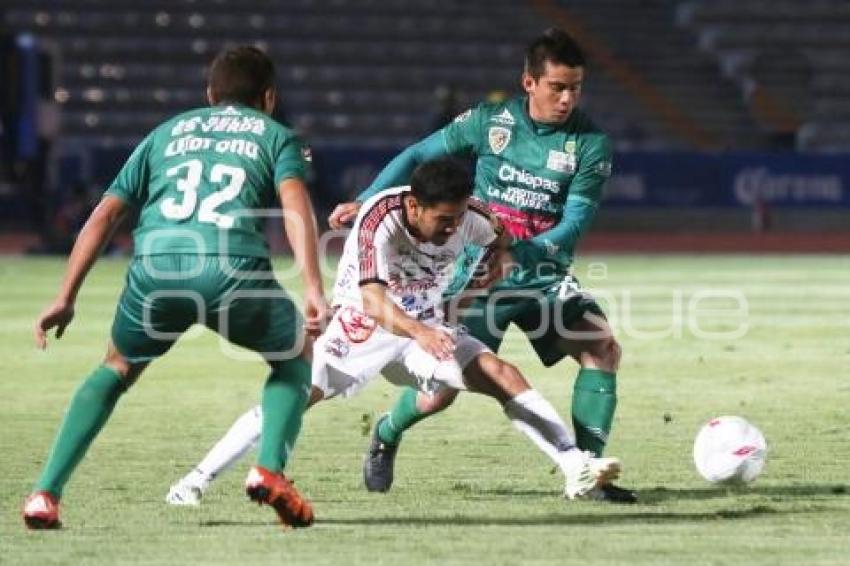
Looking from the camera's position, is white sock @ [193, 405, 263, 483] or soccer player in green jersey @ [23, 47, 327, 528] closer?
soccer player in green jersey @ [23, 47, 327, 528]

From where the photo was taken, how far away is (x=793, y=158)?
31.9 metres

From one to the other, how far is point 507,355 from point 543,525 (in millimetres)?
7175

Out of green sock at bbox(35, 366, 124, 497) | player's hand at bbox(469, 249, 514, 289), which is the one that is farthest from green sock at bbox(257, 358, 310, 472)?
player's hand at bbox(469, 249, 514, 289)

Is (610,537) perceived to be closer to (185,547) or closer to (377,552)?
(377,552)

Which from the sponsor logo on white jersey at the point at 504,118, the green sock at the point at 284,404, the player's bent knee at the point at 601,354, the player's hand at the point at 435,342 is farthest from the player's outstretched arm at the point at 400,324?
the sponsor logo on white jersey at the point at 504,118

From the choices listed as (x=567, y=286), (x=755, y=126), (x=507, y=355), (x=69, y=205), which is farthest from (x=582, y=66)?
(x=755, y=126)

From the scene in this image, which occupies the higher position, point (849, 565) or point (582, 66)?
point (582, 66)

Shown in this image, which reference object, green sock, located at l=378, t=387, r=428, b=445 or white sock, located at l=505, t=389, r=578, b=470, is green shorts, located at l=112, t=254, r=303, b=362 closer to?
white sock, located at l=505, t=389, r=578, b=470

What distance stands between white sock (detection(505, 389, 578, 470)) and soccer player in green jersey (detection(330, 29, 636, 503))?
637 millimetres

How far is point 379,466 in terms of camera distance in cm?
852

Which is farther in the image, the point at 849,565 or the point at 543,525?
the point at 543,525

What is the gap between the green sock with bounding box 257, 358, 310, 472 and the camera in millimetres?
7145

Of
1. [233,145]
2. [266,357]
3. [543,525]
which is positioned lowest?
[543,525]

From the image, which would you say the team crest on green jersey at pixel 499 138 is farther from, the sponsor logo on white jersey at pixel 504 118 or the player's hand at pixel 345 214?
the player's hand at pixel 345 214
